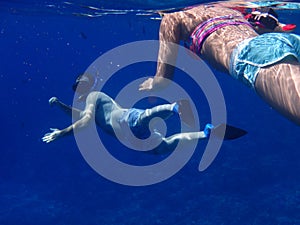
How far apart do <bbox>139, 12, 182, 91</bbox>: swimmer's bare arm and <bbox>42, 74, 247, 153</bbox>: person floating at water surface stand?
52 cm

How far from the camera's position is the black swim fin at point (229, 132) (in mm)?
5218

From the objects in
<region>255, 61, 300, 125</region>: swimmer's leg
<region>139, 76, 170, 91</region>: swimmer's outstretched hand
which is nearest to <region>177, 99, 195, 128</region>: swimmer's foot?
<region>139, 76, 170, 91</region>: swimmer's outstretched hand

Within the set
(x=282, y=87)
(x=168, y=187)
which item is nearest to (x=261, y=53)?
(x=282, y=87)

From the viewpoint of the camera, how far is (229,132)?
5.36m

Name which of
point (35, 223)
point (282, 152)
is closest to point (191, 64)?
point (35, 223)

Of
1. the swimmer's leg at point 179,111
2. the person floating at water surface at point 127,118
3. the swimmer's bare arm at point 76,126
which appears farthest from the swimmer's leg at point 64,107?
the swimmer's leg at point 179,111

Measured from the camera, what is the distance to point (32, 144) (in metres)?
21.7

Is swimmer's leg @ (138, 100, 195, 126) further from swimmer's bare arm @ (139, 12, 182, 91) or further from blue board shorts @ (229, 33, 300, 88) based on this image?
blue board shorts @ (229, 33, 300, 88)

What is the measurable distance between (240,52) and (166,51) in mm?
1475

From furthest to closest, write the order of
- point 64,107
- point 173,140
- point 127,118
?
point 64,107
point 127,118
point 173,140

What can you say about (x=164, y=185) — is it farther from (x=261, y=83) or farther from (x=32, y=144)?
(x=261, y=83)

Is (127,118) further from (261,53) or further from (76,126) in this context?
(261,53)

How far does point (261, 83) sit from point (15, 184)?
16.9 m

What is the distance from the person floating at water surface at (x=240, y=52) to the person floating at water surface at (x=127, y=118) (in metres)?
0.74
